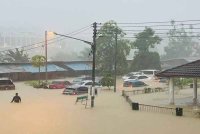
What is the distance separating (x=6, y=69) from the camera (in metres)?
67.3

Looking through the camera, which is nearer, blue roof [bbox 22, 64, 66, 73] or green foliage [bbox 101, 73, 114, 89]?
green foliage [bbox 101, 73, 114, 89]

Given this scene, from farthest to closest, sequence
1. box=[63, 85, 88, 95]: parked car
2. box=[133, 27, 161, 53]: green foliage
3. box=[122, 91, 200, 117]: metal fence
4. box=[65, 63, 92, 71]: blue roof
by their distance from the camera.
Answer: box=[133, 27, 161, 53]: green foliage → box=[65, 63, 92, 71]: blue roof → box=[63, 85, 88, 95]: parked car → box=[122, 91, 200, 117]: metal fence

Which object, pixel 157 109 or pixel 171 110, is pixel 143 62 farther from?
pixel 171 110

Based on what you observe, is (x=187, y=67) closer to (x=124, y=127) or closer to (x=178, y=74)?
(x=178, y=74)

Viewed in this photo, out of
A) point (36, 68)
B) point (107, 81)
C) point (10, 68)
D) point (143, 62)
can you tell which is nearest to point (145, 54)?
point (143, 62)

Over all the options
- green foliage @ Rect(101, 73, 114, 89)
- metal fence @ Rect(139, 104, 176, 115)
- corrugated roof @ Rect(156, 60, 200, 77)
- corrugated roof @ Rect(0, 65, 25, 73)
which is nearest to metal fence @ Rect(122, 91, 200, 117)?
metal fence @ Rect(139, 104, 176, 115)

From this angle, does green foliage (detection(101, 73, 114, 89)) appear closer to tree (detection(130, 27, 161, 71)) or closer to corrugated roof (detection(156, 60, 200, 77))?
corrugated roof (detection(156, 60, 200, 77))

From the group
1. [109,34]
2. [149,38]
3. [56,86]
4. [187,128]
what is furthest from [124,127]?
[149,38]

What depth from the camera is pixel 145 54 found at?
87.4 metres

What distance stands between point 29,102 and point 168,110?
561 inches

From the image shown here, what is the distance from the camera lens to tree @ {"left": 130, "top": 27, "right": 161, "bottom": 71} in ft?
285

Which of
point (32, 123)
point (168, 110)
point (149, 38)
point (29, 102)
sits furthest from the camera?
point (149, 38)

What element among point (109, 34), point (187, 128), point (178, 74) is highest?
point (109, 34)

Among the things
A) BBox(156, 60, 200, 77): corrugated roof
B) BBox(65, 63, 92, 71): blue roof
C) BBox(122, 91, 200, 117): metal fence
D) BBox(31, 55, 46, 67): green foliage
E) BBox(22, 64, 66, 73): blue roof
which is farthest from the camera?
BBox(65, 63, 92, 71): blue roof
